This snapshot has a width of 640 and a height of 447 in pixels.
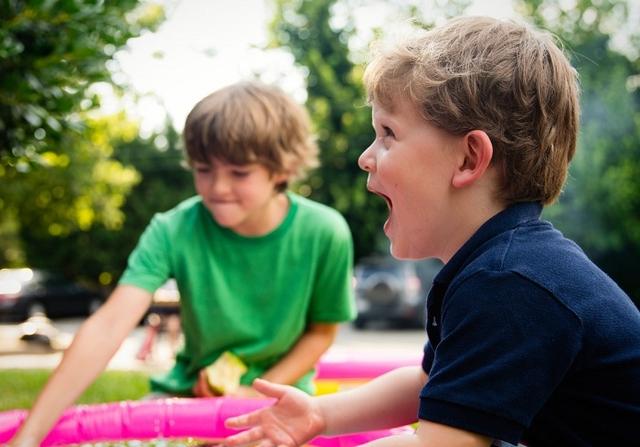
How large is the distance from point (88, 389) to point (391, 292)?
29.1 feet

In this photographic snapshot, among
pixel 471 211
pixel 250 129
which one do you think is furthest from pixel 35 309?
pixel 471 211

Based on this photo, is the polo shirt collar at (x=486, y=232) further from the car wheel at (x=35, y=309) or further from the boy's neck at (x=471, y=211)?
the car wheel at (x=35, y=309)

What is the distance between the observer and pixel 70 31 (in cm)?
219

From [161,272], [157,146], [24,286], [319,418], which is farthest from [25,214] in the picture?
[319,418]

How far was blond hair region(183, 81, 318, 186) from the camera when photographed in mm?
2408

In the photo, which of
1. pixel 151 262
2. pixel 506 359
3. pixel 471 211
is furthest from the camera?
pixel 151 262

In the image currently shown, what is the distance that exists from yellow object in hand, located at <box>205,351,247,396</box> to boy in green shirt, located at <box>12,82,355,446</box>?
2cm

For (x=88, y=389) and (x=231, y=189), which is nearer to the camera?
(x=231, y=189)

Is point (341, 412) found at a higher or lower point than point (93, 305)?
higher

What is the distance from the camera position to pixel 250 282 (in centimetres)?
258

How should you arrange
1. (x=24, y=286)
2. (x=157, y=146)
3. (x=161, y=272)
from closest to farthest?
(x=161, y=272)
(x=24, y=286)
(x=157, y=146)

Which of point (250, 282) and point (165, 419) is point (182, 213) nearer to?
point (250, 282)

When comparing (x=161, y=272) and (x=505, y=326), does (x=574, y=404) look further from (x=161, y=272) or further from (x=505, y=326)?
(x=161, y=272)

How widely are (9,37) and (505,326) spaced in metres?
1.58
